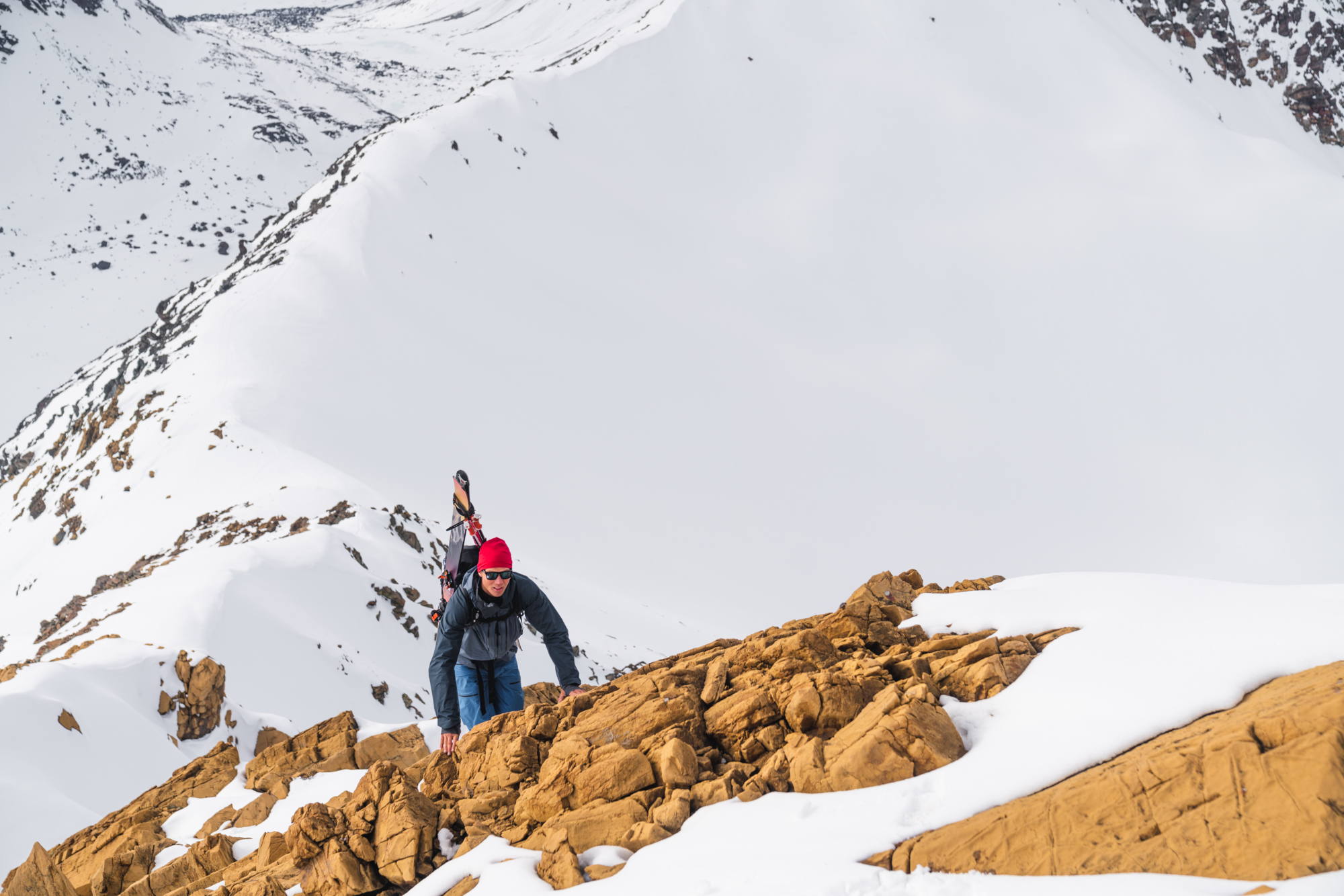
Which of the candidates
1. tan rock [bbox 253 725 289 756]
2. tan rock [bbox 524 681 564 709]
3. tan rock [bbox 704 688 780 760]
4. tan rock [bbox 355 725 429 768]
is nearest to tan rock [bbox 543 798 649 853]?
tan rock [bbox 704 688 780 760]

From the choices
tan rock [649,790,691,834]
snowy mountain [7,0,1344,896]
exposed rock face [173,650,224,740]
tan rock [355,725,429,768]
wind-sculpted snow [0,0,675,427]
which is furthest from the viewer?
wind-sculpted snow [0,0,675,427]

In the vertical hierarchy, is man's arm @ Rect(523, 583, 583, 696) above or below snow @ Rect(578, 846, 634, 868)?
above

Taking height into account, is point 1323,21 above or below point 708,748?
above

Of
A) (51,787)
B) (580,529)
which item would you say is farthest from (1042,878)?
(580,529)

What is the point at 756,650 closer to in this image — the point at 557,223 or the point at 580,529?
the point at 580,529

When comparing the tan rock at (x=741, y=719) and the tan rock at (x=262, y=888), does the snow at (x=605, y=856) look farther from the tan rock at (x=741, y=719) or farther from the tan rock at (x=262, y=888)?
the tan rock at (x=262, y=888)

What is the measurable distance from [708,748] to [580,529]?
64.9 feet

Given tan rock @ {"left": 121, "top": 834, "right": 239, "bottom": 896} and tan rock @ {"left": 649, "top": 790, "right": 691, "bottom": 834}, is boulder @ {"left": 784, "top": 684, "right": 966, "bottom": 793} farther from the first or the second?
tan rock @ {"left": 121, "top": 834, "right": 239, "bottom": 896}

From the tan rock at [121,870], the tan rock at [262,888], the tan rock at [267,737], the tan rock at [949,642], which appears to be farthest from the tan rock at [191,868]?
the tan rock at [949,642]

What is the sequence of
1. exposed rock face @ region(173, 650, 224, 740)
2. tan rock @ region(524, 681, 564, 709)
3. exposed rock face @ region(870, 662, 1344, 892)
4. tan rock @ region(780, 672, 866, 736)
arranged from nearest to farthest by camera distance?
Result: 1. exposed rock face @ region(870, 662, 1344, 892)
2. tan rock @ region(780, 672, 866, 736)
3. tan rock @ region(524, 681, 564, 709)
4. exposed rock face @ region(173, 650, 224, 740)

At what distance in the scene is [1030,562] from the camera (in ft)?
86.2

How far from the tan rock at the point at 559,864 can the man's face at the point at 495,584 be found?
71.6 inches

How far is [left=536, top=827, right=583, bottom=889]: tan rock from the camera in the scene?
3.97 meters

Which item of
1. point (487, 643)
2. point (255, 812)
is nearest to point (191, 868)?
point (255, 812)
